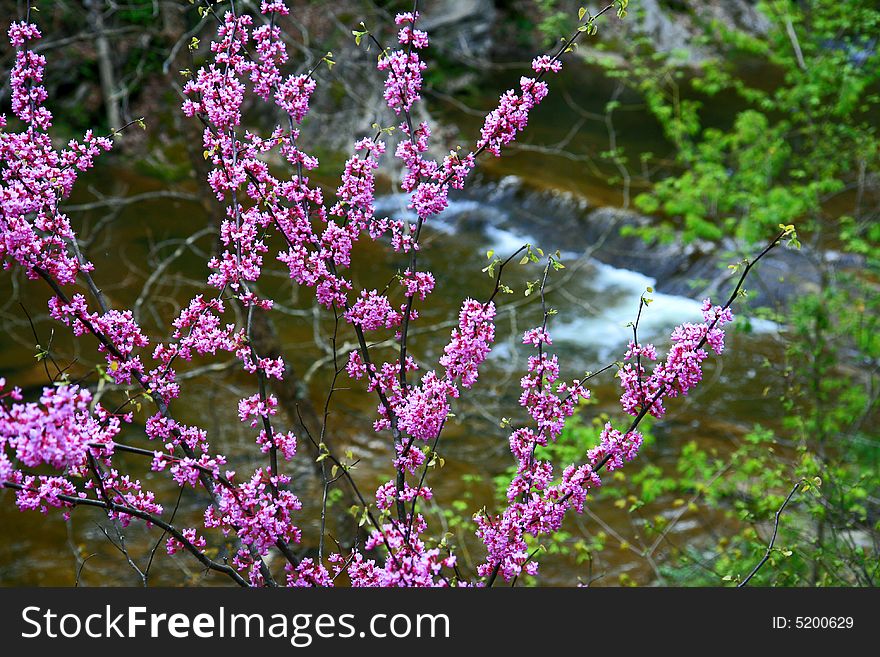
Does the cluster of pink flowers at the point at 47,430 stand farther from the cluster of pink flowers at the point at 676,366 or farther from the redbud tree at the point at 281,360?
the cluster of pink flowers at the point at 676,366

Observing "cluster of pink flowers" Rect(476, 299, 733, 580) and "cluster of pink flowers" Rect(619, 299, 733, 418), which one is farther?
"cluster of pink flowers" Rect(476, 299, 733, 580)

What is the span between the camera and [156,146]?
47.0 feet

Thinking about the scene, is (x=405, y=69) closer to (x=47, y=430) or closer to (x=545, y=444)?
(x=545, y=444)

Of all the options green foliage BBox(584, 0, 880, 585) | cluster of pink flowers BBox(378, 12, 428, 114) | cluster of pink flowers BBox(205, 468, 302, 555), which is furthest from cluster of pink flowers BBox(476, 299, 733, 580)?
green foliage BBox(584, 0, 880, 585)

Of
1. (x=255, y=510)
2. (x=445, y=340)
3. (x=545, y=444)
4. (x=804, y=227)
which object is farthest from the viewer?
(x=445, y=340)

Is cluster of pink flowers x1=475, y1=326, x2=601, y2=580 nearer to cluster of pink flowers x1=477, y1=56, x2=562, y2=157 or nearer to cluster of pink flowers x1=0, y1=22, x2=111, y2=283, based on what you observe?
cluster of pink flowers x1=477, y1=56, x2=562, y2=157

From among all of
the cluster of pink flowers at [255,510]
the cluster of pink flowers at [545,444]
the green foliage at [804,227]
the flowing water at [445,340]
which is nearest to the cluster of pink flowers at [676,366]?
the cluster of pink flowers at [545,444]

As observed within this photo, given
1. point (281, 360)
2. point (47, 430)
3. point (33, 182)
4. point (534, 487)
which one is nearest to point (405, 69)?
point (281, 360)

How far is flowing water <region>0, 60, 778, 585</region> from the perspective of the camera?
6.72 m

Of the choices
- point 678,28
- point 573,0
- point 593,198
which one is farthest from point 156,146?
point 678,28

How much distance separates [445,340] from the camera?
9523 millimetres
